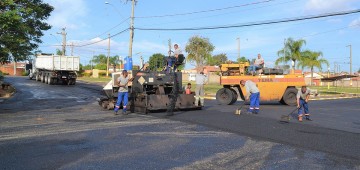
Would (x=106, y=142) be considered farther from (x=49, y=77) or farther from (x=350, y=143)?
(x=49, y=77)

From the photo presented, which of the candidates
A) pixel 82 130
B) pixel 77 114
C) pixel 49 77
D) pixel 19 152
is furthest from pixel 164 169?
pixel 49 77

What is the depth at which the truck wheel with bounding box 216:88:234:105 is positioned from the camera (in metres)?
18.2

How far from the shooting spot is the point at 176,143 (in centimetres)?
828

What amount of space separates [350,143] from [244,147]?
102 inches

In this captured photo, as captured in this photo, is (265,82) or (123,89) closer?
(123,89)

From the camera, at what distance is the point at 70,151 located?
24.0ft

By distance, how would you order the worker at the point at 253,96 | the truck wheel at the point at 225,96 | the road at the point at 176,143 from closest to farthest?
the road at the point at 176,143 < the worker at the point at 253,96 < the truck wheel at the point at 225,96

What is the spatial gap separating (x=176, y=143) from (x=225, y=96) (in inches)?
409

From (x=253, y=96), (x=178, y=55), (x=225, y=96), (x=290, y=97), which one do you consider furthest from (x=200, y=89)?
(x=290, y=97)

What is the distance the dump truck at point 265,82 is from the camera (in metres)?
17.5

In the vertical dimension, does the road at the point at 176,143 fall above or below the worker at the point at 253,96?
below

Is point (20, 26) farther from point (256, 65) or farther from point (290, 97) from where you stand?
point (290, 97)

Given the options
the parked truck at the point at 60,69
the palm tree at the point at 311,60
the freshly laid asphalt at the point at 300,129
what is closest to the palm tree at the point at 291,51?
the palm tree at the point at 311,60

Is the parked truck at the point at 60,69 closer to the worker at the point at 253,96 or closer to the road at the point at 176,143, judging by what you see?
the road at the point at 176,143
